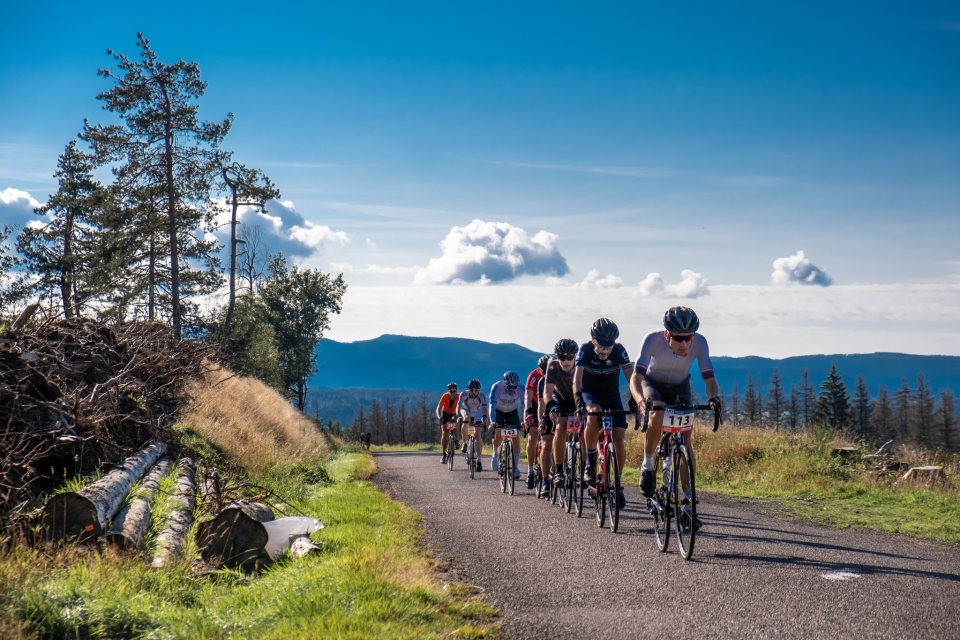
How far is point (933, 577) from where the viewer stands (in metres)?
5.36

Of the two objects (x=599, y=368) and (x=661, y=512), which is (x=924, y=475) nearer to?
(x=599, y=368)

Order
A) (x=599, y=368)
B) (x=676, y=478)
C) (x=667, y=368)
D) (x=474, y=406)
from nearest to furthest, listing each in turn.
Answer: (x=676, y=478) < (x=667, y=368) < (x=599, y=368) < (x=474, y=406)

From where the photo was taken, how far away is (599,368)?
879 centimetres

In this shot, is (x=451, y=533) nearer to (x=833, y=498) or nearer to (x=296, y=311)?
(x=833, y=498)

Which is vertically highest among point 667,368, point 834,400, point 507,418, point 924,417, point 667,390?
point 667,368

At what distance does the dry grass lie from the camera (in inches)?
541

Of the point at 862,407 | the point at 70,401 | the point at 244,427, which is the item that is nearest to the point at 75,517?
the point at 70,401

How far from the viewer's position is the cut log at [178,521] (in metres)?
6.11

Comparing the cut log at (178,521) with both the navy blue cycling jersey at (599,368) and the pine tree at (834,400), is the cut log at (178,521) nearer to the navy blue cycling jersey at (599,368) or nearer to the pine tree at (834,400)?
the navy blue cycling jersey at (599,368)

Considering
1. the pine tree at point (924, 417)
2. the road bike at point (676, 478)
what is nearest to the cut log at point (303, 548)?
the road bike at point (676, 478)

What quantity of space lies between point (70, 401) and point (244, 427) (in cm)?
737

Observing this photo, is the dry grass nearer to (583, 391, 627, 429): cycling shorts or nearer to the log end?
the log end

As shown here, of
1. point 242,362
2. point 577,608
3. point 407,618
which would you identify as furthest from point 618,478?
point 242,362

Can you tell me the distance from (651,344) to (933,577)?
309cm
